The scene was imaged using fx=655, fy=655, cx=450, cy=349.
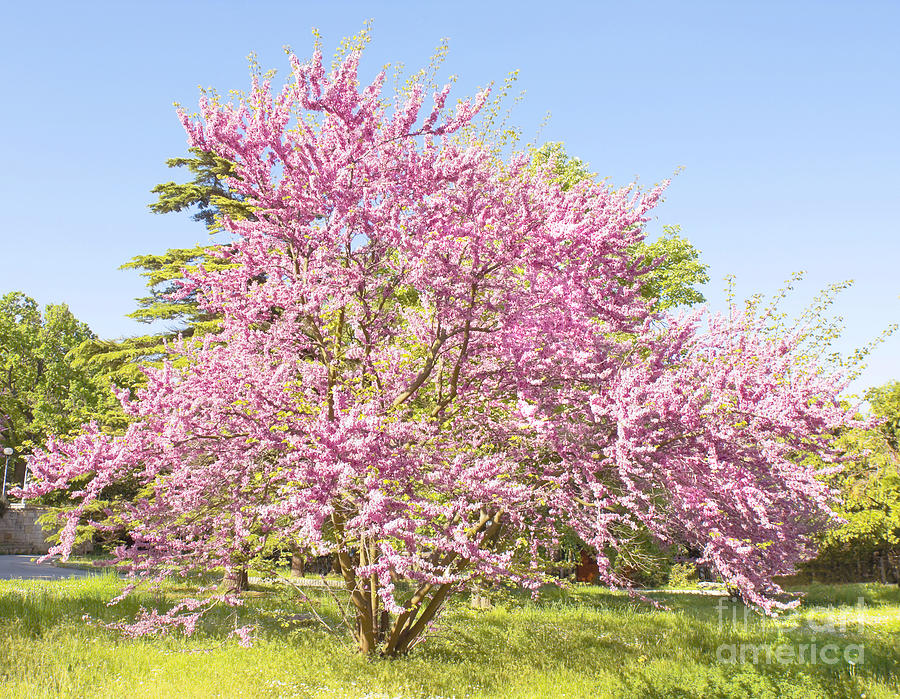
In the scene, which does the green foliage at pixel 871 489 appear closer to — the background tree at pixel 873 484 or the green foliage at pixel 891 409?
the background tree at pixel 873 484

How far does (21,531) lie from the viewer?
3053 cm

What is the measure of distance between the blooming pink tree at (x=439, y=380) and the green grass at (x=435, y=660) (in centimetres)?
84

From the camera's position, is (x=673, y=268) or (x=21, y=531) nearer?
(x=673, y=268)

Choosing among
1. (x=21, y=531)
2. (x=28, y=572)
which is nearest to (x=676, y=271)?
(x=28, y=572)

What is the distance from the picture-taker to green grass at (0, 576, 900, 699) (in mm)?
7414

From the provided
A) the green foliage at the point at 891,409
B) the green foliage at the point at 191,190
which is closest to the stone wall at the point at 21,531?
the green foliage at the point at 191,190

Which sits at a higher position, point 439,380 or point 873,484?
point 439,380

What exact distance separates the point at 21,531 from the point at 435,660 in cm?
A: 2930

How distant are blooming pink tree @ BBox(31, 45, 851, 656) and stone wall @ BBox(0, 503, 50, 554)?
27.1 m

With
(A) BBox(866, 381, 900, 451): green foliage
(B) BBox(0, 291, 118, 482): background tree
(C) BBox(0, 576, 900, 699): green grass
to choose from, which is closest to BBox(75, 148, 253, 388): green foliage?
(C) BBox(0, 576, 900, 699): green grass

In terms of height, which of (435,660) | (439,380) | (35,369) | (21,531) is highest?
(35,369)

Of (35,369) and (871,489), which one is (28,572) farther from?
(35,369)

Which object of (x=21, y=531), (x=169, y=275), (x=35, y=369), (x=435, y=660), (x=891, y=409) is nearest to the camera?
(x=435, y=660)

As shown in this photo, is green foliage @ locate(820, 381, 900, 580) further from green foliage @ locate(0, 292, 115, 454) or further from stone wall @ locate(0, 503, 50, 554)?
green foliage @ locate(0, 292, 115, 454)
